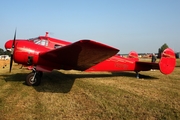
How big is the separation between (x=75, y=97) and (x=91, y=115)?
1675 mm

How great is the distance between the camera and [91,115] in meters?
4.08

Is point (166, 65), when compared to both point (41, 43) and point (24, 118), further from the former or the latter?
point (24, 118)

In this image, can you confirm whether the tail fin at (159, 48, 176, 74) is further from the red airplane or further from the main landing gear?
the main landing gear

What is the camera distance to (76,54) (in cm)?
658

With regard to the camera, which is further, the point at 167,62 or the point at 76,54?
the point at 167,62

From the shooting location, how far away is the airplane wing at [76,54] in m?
5.47

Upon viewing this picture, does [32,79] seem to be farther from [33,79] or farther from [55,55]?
[55,55]

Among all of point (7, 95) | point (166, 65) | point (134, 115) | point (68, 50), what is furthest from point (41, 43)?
point (166, 65)

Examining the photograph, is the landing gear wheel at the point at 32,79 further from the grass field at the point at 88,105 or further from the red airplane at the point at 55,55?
the grass field at the point at 88,105

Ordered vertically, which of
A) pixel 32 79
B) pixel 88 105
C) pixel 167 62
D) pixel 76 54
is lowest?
pixel 88 105

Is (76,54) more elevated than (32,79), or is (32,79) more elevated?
(76,54)

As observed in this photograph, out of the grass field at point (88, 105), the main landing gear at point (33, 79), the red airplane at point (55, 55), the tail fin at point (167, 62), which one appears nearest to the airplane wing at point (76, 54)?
the red airplane at point (55, 55)

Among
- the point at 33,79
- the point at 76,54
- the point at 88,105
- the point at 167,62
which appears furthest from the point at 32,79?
the point at 167,62

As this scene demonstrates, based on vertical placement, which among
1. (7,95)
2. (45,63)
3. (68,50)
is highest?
(68,50)
